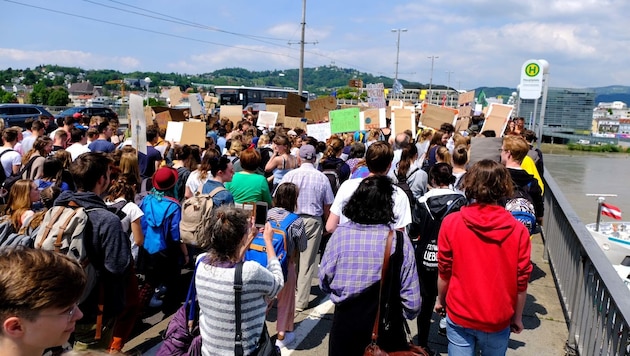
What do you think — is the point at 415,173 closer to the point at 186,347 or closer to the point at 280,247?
the point at 280,247

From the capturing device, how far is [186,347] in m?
2.95

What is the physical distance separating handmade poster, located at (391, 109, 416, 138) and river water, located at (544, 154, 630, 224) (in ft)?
18.7

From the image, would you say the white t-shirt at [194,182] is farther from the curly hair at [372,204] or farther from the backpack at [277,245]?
the curly hair at [372,204]

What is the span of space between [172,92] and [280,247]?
11.5 metres

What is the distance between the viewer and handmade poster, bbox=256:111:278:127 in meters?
12.4

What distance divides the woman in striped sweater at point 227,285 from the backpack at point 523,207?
275 centimetres

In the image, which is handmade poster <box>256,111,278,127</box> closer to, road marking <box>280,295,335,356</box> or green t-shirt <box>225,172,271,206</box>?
green t-shirt <box>225,172,271,206</box>

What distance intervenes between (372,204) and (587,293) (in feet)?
7.87

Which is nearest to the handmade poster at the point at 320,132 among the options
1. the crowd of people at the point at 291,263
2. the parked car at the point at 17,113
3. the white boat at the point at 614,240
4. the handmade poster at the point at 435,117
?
the handmade poster at the point at 435,117

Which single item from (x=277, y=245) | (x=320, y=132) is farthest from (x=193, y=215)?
(x=320, y=132)

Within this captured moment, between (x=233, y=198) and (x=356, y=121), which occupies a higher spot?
(x=356, y=121)

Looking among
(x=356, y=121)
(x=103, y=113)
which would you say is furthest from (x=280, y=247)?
(x=103, y=113)

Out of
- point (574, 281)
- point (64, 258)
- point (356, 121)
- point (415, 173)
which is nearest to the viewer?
point (64, 258)

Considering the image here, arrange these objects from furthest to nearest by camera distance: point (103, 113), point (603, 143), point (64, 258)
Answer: point (603, 143) → point (103, 113) → point (64, 258)
